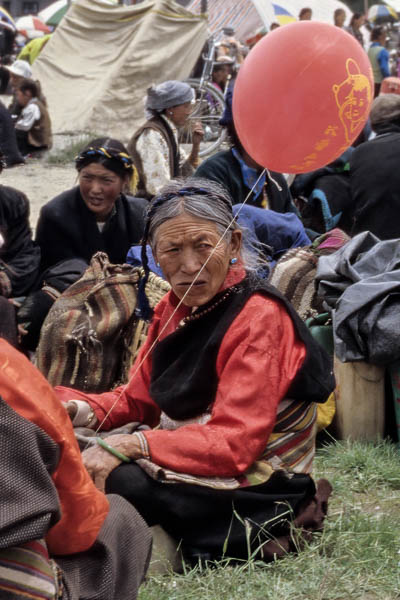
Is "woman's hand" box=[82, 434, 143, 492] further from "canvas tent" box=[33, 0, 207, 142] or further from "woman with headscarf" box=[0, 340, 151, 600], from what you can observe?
"canvas tent" box=[33, 0, 207, 142]

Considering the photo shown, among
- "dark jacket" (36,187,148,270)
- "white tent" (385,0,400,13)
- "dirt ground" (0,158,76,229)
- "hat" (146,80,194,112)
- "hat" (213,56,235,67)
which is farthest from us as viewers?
"white tent" (385,0,400,13)

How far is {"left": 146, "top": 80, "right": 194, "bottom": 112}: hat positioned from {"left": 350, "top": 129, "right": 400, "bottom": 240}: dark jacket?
1.58 metres

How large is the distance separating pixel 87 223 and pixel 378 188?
5.93ft

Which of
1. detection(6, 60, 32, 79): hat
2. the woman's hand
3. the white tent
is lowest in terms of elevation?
the white tent

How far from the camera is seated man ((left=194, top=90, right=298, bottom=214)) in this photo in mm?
4781

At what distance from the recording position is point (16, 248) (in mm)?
4645

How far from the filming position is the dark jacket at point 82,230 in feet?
14.6

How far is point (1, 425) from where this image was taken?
54.4 inches

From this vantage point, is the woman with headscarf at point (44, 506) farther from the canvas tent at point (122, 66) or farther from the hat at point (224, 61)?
the hat at point (224, 61)

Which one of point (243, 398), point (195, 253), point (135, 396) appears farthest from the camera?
point (135, 396)

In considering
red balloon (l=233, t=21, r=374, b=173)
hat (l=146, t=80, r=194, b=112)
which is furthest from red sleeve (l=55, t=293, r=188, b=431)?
hat (l=146, t=80, r=194, b=112)

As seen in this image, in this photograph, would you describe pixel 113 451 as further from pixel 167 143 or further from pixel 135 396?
pixel 167 143

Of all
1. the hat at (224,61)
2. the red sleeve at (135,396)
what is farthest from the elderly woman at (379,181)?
the hat at (224,61)

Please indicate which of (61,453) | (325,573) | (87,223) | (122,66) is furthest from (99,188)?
(122,66)
